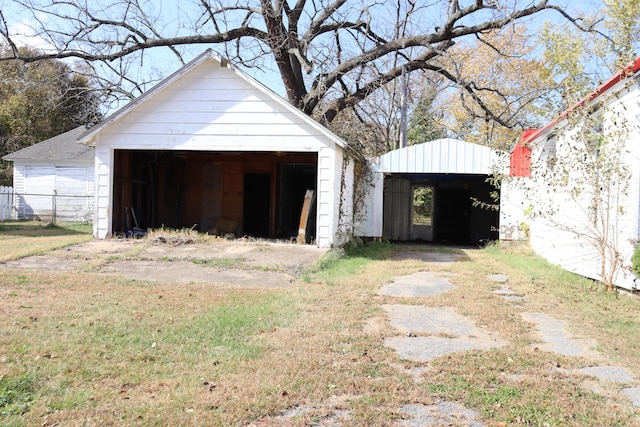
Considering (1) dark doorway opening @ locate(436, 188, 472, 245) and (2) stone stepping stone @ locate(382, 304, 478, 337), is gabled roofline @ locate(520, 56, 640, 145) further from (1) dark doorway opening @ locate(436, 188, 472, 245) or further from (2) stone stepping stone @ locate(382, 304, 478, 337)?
(1) dark doorway opening @ locate(436, 188, 472, 245)

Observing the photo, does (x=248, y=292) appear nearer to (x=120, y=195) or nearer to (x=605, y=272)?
(x=605, y=272)

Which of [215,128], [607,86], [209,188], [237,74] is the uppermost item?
[237,74]

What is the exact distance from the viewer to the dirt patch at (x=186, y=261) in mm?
9547

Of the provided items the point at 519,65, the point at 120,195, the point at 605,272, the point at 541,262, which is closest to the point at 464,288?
the point at 605,272

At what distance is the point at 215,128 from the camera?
45.1ft

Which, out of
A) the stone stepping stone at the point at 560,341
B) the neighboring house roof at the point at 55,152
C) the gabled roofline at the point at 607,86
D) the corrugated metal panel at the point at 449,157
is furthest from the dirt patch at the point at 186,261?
the neighboring house roof at the point at 55,152

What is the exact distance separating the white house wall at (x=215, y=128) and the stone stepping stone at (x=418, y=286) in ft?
11.3

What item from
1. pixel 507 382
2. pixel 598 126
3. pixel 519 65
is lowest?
pixel 507 382

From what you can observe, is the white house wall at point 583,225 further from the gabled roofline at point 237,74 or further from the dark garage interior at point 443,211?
the dark garage interior at point 443,211

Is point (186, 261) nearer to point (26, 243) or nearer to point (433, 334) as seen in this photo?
point (26, 243)

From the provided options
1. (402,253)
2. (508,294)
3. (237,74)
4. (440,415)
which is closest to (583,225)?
(508,294)

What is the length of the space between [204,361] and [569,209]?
9.01 metres

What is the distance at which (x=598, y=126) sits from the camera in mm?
9539

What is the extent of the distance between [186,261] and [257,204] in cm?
966
